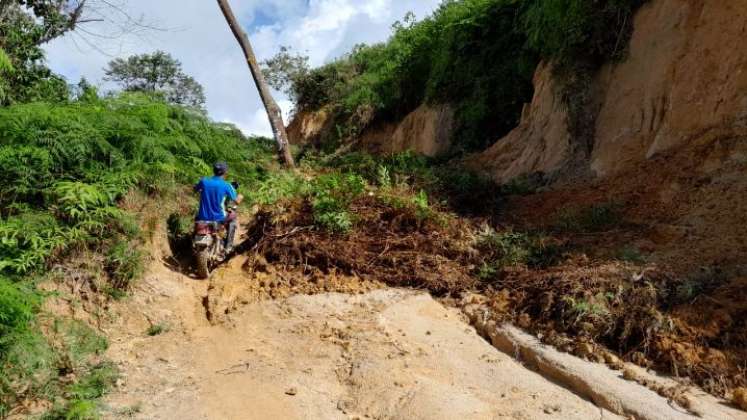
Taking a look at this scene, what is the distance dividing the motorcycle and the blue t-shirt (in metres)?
0.09

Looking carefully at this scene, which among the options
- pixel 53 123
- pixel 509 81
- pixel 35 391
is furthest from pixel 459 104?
pixel 35 391

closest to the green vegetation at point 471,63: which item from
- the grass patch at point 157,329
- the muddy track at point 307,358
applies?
the muddy track at point 307,358

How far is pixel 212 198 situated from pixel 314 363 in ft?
8.29

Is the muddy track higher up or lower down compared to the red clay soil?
lower down

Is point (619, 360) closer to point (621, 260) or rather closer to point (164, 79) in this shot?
point (621, 260)

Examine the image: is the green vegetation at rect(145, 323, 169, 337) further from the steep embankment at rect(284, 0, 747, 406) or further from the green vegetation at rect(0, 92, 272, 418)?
the steep embankment at rect(284, 0, 747, 406)

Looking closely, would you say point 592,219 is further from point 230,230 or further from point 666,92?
point 230,230

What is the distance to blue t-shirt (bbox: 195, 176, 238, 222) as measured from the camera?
6871 millimetres

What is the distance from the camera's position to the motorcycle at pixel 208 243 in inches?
268

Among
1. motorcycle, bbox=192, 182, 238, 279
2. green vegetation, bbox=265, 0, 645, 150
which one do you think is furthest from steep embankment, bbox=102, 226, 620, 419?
green vegetation, bbox=265, 0, 645, 150

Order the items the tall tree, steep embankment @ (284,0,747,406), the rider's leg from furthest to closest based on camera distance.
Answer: the tall tree → the rider's leg → steep embankment @ (284,0,747,406)

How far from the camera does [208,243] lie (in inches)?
270

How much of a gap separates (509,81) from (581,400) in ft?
32.6

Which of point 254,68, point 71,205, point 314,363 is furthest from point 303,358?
point 254,68
